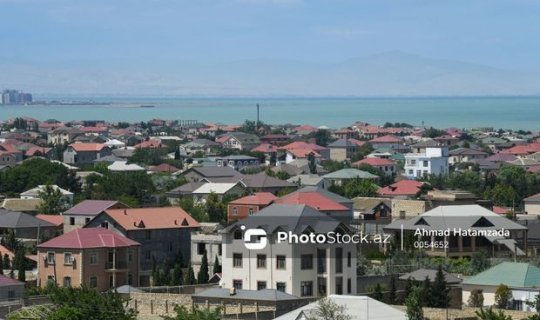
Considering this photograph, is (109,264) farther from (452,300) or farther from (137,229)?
(452,300)

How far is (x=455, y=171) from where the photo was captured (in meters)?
73.3

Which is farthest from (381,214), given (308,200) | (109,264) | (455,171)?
(455,171)

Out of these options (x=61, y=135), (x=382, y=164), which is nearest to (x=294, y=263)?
(x=382, y=164)

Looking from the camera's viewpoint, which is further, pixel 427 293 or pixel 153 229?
pixel 153 229

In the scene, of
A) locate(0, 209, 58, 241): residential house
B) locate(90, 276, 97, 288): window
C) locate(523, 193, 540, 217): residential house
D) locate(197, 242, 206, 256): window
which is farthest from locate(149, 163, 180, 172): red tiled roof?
locate(90, 276, 97, 288): window

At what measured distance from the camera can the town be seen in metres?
24.7

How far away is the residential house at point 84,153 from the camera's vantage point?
85688mm

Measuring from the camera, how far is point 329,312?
67.3 feet

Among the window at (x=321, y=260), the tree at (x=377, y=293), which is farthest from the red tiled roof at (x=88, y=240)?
the tree at (x=377, y=293)

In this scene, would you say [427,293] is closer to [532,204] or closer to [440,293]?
[440,293]

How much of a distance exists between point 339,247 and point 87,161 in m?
57.4

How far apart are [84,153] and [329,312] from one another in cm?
6733

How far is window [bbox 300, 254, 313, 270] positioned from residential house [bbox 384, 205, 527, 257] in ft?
21.6

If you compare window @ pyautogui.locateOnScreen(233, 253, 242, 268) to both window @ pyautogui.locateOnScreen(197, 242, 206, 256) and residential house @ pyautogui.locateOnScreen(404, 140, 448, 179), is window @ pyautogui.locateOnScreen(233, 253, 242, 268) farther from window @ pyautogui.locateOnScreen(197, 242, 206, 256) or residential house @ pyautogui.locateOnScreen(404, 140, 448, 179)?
residential house @ pyautogui.locateOnScreen(404, 140, 448, 179)
